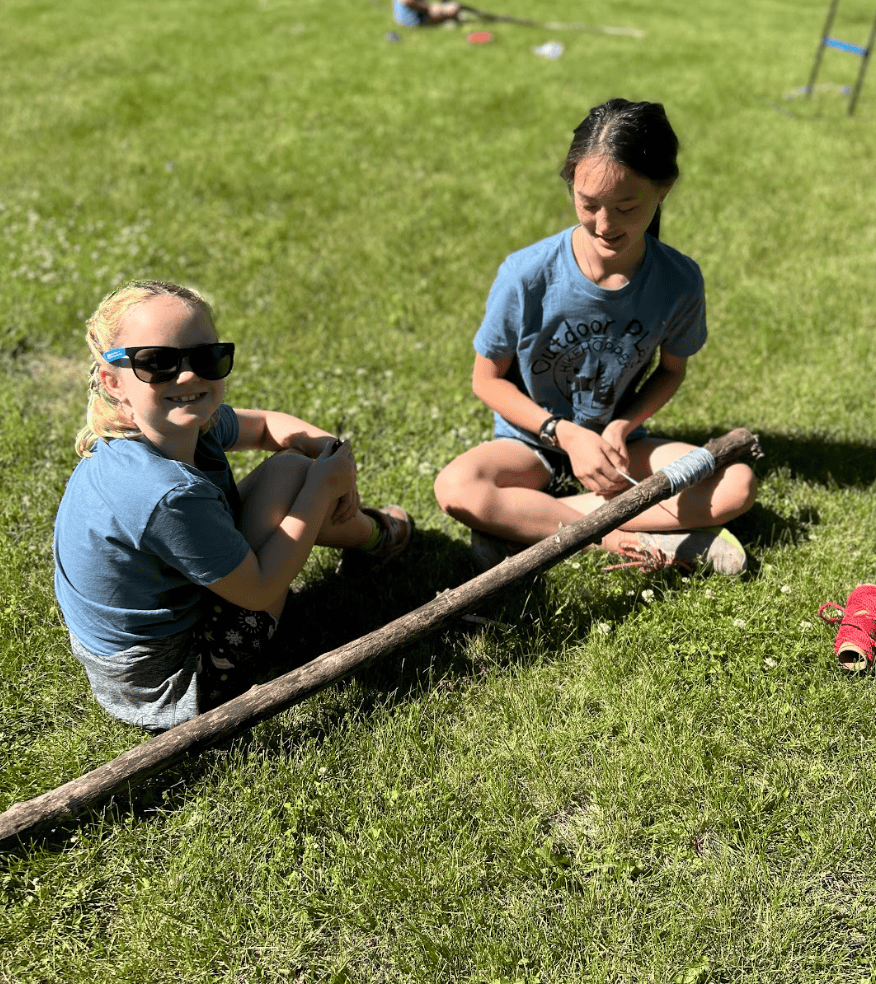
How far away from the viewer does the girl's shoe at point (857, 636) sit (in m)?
3.01

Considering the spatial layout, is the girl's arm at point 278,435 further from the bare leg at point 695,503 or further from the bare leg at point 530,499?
the bare leg at point 695,503

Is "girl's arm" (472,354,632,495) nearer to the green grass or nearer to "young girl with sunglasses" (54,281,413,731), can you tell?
the green grass

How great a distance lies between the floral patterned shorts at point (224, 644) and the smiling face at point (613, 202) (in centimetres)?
181

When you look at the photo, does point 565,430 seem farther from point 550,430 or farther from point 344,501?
point 344,501

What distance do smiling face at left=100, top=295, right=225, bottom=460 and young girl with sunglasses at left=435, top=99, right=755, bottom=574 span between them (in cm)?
123

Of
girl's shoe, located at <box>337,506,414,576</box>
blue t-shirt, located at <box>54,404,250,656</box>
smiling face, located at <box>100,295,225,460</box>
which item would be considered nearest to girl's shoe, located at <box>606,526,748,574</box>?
girl's shoe, located at <box>337,506,414,576</box>

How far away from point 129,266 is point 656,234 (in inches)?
156

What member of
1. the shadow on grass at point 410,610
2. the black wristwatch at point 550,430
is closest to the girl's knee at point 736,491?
the shadow on grass at point 410,610

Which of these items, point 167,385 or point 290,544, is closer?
point 167,385

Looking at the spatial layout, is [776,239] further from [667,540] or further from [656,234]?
[667,540]

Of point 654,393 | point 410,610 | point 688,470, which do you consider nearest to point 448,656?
point 410,610

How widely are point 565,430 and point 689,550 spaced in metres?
0.73

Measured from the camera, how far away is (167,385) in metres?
2.45

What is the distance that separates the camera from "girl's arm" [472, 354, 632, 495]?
11.0 feet
